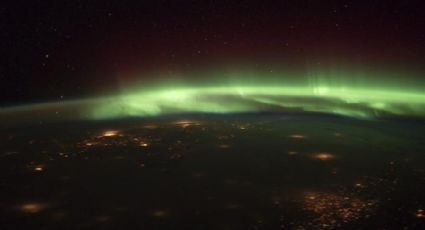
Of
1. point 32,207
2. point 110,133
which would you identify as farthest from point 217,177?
point 110,133

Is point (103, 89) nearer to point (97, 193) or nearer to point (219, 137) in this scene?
point (219, 137)

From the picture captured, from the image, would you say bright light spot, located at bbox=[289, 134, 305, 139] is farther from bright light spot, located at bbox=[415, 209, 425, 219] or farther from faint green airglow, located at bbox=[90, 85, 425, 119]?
bright light spot, located at bbox=[415, 209, 425, 219]

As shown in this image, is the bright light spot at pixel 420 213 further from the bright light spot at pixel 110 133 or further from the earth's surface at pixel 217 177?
the bright light spot at pixel 110 133

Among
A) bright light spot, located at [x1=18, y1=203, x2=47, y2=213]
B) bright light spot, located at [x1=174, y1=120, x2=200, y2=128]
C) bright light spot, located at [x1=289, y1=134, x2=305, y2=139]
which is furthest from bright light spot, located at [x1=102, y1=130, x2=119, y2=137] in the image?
bright light spot, located at [x1=18, y1=203, x2=47, y2=213]

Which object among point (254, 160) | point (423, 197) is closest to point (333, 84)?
point (254, 160)

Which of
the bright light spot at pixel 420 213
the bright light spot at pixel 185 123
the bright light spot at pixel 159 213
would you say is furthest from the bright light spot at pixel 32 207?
the bright light spot at pixel 185 123
